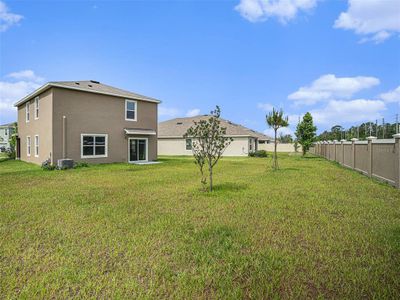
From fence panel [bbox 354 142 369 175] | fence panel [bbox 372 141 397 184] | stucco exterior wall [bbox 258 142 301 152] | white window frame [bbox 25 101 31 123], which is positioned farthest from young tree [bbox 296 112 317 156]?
white window frame [bbox 25 101 31 123]

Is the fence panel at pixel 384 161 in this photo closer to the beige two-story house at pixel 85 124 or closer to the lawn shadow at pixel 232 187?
the lawn shadow at pixel 232 187

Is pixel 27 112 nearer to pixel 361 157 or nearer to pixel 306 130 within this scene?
pixel 361 157

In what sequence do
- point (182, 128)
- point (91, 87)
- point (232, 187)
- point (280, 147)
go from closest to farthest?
point (232, 187), point (91, 87), point (182, 128), point (280, 147)

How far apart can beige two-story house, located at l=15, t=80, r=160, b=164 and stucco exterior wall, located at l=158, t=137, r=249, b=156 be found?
1234cm

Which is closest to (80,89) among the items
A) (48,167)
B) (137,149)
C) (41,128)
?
(41,128)

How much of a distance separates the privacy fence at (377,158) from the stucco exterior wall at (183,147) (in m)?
16.1

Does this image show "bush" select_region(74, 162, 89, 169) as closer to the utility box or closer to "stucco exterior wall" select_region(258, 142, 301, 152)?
the utility box

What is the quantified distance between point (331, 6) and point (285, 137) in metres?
61.9

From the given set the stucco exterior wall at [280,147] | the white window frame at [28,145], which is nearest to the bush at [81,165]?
the white window frame at [28,145]

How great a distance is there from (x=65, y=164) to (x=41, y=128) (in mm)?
4475

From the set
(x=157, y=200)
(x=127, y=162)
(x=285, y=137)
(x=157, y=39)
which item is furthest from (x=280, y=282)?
(x=285, y=137)

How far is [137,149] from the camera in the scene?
2092 cm

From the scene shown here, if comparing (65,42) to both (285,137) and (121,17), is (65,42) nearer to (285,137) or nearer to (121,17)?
(121,17)

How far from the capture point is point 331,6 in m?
12.0
